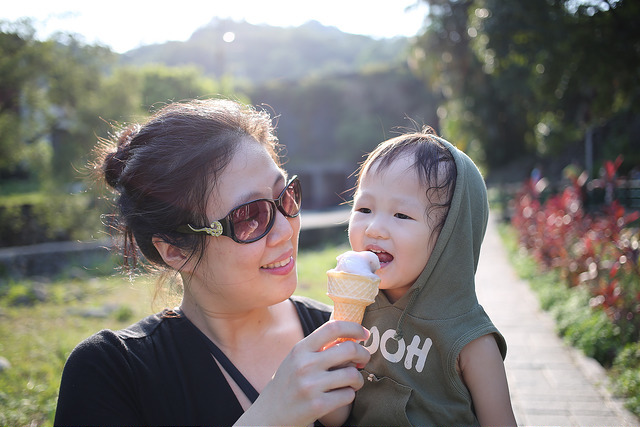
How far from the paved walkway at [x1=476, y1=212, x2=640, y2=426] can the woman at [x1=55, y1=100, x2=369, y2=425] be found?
2418mm

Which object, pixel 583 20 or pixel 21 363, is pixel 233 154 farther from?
pixel 583 20

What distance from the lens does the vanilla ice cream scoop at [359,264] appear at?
1604 millimetres

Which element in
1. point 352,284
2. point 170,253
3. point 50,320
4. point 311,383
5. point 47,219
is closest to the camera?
point 311,383

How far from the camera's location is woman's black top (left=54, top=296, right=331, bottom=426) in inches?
61.7

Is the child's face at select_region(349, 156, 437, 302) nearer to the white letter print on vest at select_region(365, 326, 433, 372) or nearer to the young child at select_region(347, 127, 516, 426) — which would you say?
the young child at select_region(347, 127, 516, 426)

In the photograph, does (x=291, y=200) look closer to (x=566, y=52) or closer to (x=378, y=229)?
(x=378, y=229)

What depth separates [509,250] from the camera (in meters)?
11.5

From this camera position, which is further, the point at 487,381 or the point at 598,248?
the point at 598,248

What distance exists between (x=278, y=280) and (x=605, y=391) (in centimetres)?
333

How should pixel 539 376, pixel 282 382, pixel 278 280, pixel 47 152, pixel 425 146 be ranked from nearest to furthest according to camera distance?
pixel 282 382
pixel 278 280
pixel 425 146
pixel 539 376
pixel 47 152

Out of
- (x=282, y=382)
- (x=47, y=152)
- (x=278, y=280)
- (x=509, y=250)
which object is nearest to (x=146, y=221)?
(x=278, y=280)

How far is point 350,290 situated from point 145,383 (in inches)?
30.7

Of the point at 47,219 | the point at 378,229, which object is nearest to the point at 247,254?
the point at 378,229

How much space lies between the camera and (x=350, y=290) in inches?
63.1
